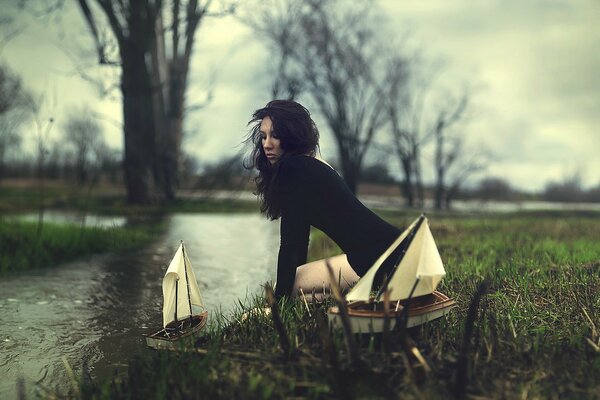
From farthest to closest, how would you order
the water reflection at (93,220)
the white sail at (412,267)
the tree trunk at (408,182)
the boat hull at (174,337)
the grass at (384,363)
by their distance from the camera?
1. the tree trunk at (408,182)
2. the water reflection at (93,220)
3. the boat hull at (174,337)
4. the white sail at (412,267)
5. the grass at (384,363)

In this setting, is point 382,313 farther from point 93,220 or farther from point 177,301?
point 93,220

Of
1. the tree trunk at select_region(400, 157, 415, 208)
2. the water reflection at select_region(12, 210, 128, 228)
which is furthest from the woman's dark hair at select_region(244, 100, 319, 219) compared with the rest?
the tree trunk at select_region(400, 157, 415, 208)

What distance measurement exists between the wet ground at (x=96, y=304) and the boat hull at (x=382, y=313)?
1525mm

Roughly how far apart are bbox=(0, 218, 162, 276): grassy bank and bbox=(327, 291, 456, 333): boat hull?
5.41 metres

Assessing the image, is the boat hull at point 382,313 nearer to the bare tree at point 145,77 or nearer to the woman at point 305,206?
the woman at point 305,206

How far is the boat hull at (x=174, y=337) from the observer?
3086 millimetres

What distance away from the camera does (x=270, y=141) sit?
363cm

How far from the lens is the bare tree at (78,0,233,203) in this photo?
14.1 m

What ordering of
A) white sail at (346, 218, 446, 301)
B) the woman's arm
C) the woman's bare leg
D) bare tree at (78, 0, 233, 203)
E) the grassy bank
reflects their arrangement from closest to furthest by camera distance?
1. white sail at (346, 218, 446, 301)
2. the woman's arm
3. the woman's bare leg
4. the grassy bank
5. bare tree at (78, 0, 233, 203)

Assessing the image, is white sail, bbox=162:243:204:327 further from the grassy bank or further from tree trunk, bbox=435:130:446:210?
tree trunk, bbox=435:130:446:210

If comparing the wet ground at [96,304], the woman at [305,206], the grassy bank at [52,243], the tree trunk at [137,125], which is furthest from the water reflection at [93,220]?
the woman at [305,206]

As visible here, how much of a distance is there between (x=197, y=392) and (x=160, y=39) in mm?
19024

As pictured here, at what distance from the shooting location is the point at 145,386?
2672 mm

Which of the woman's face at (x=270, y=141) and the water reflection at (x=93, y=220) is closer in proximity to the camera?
the woman's face at (x=270, y=141)
